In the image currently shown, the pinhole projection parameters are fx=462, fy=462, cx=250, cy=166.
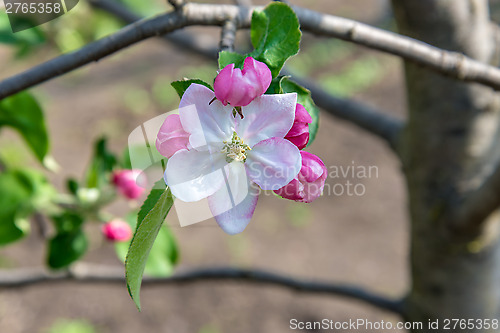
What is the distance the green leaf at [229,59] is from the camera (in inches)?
18.3

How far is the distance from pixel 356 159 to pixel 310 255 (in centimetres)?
92

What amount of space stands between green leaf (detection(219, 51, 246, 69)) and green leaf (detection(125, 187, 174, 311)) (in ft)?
0.46

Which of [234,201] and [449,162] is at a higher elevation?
[234,201]

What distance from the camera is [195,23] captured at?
1.87 feet

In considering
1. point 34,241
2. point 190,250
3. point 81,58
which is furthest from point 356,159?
point 81,58

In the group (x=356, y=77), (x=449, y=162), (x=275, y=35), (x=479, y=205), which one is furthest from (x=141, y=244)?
(x=356, y=77)

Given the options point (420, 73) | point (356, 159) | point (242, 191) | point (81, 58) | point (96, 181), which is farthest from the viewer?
point (356, 159)

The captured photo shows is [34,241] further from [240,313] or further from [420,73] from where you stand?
[420,73]

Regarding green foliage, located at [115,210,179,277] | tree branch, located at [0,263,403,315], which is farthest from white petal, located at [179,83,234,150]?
tree branch, located at [0,263,403,315]

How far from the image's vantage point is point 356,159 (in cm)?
347

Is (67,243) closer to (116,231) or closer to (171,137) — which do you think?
(116,231)

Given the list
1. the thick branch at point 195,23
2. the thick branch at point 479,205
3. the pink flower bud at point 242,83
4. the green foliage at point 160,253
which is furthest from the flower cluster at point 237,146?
the green foliage at point 160,253

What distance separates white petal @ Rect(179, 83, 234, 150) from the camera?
425 millimetres

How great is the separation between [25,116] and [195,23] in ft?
1.62
